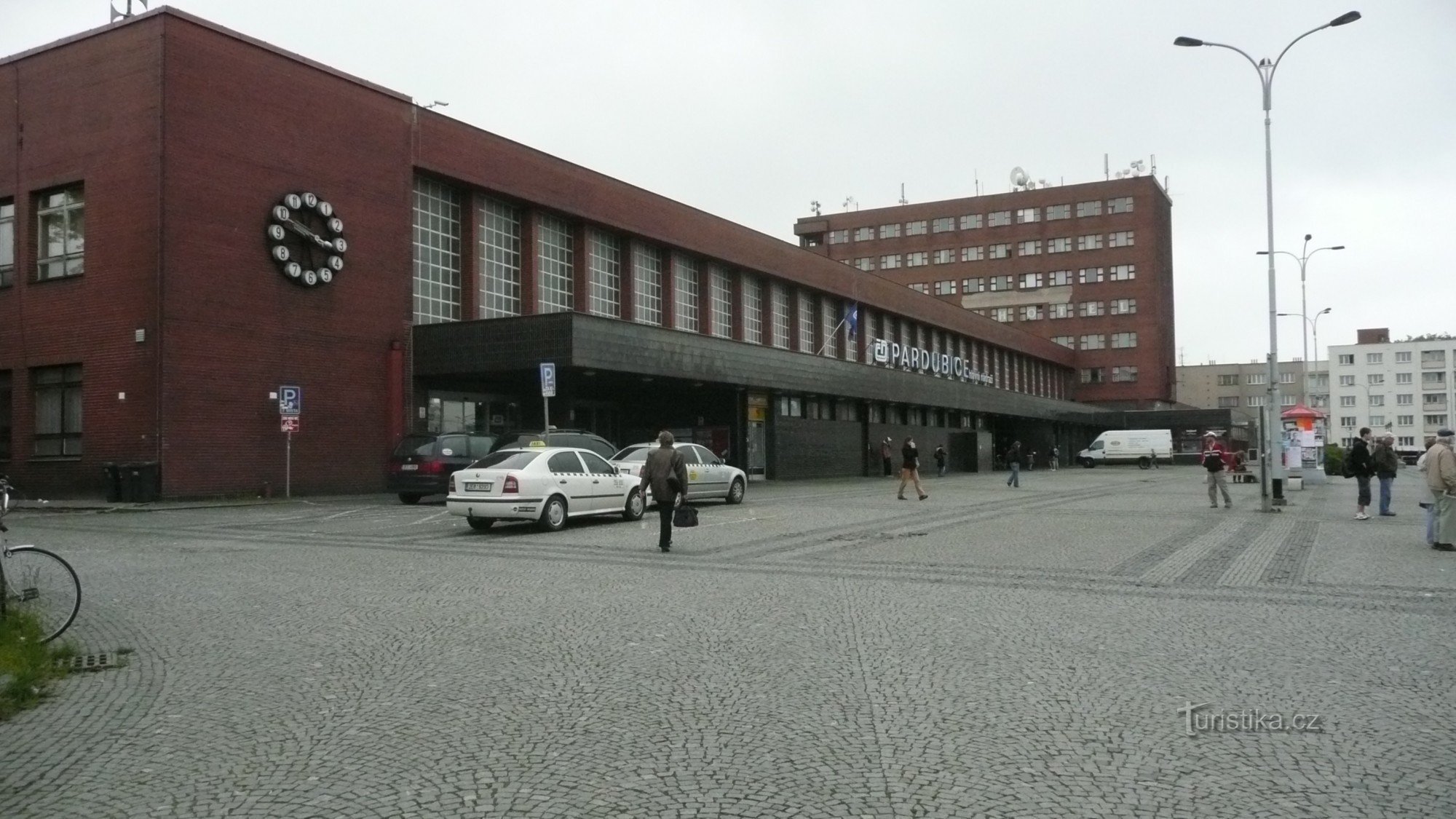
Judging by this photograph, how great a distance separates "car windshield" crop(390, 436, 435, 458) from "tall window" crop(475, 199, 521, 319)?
410 inches

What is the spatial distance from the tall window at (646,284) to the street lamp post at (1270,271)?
21.3 metres

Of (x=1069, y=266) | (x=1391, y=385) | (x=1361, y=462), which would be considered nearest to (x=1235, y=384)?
(x=1391, y=385)

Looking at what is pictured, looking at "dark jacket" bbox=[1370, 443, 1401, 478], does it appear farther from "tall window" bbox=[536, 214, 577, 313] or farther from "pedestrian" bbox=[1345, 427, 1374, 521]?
"tall window" bbox=[536, 214, 577, 313]

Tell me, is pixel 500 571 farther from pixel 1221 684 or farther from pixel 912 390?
pixel 912 390

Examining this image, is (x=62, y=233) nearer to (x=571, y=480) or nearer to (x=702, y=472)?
(x=702, y=472)

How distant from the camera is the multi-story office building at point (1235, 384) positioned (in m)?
130

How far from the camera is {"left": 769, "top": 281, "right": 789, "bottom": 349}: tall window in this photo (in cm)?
5134

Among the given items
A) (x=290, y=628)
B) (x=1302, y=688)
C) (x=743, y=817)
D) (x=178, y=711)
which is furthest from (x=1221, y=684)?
(x=290, y=628)

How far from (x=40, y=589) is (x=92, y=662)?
1.01 metres

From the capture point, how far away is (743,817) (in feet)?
14.0

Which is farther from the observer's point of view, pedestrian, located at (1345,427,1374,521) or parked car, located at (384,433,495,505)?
parked car, located at (384,433,495,505)

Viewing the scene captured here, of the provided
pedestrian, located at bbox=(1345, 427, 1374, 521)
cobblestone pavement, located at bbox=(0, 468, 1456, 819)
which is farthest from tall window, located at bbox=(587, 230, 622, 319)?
cobblestone pavement, located at bbox=(0, 468, 1456, 819)

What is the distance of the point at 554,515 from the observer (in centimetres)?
1814

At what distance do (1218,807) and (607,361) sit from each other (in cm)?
2692
